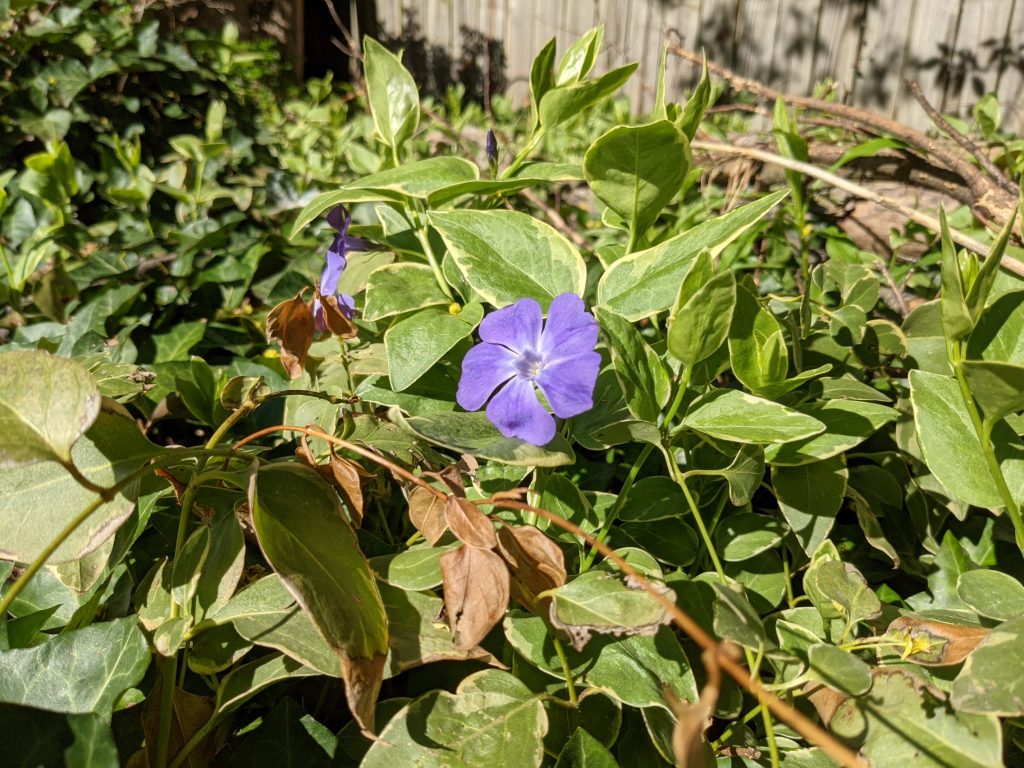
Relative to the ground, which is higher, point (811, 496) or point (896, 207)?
point (896, 207)

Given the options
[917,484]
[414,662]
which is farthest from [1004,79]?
[414,662]

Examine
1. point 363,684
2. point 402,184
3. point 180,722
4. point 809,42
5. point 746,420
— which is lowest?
point 180,722

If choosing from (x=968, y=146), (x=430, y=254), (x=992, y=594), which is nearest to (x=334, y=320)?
(x=430, y=254)

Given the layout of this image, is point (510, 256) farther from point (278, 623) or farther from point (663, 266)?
point (278, 623)

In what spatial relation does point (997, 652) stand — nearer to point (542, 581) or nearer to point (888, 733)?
point (888, 733)

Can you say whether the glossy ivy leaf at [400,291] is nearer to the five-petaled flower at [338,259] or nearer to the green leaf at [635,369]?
the five-petaled flower at [338,259]

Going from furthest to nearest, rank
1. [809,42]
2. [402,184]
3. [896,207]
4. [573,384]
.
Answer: [809,42] → [896,207] → [402,184] → [573,384]
